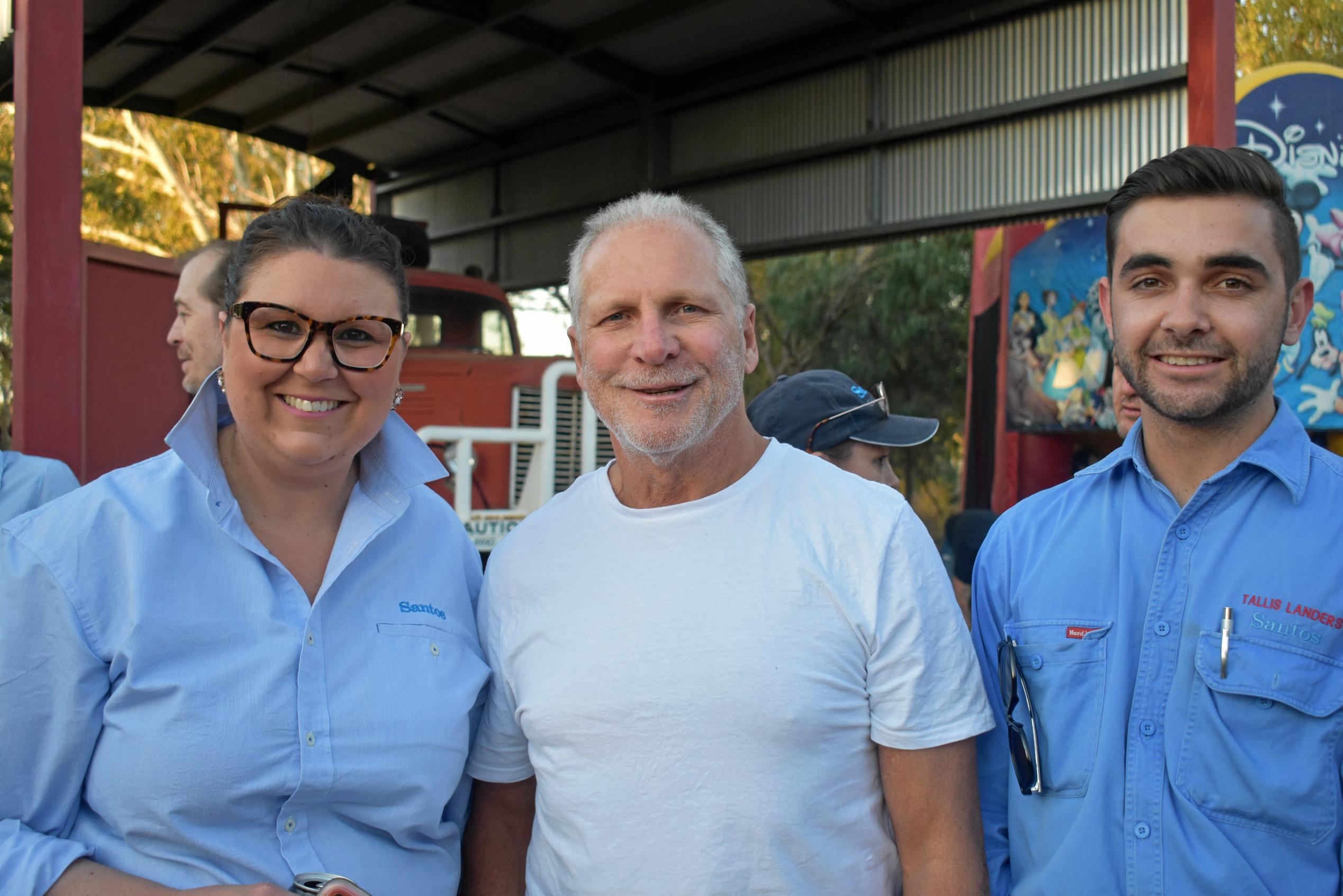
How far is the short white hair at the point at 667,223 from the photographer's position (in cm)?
205

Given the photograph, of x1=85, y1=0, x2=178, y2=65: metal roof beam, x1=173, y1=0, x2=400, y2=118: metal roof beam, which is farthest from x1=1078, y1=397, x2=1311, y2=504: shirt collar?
x1=85, y1=0, x2=178, y2=65: metal roof beam

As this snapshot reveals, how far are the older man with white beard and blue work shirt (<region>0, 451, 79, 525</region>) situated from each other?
55.4 inches

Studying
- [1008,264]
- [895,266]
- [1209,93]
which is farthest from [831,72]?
[895,266]

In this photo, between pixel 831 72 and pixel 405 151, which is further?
pixel 405 151

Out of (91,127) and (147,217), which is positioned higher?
(91,127)

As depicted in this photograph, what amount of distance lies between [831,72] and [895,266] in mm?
11443

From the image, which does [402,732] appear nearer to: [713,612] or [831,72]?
[713,612]

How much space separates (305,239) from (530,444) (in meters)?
4.53

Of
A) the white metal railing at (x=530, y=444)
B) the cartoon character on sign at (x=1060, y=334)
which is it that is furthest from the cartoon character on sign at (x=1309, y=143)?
the white metal railing at (x=530, y=444)

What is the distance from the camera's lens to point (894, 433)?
136 inches

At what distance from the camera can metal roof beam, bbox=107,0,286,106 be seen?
295 inches

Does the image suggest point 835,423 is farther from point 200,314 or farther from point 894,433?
point 200,314

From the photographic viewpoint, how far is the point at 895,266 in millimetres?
19500

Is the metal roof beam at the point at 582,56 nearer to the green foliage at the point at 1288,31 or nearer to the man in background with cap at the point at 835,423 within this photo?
the green foliage at the point at 1288,31
